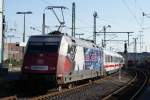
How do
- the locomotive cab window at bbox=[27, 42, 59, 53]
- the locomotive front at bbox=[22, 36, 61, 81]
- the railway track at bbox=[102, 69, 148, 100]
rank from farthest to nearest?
the railway track at bbox=[102, 69, 148, 100] < the locomotive cab window at bbox=[27, 42, 59, 53] < the locomotive front at bbox=[22, 36, 61, 81]

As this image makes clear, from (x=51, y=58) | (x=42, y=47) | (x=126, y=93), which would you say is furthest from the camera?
(x=126, y=93)

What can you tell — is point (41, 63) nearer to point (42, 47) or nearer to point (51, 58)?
point (51, 58)

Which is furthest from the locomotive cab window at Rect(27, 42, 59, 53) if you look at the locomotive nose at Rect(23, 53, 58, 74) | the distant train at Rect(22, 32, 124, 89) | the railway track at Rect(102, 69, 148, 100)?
the railway track at Rect(102, 69, 148, 100)

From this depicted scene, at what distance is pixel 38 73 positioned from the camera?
2427 cm

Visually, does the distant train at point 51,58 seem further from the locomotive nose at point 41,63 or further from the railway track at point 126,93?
the railway track at point 126,93

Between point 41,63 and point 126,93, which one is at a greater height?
point 41,63

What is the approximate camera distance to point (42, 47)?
82.6 feet

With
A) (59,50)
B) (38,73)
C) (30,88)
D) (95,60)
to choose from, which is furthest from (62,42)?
(95,60)

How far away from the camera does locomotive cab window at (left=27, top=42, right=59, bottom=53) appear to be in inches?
983

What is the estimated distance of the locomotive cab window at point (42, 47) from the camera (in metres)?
25.0

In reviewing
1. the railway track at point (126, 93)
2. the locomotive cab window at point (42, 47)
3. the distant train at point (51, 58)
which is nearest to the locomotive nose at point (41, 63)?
the distant train at point (51, 58)

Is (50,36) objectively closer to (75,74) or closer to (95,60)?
(75,74)

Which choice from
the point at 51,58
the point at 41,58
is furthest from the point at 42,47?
the point at 51,58

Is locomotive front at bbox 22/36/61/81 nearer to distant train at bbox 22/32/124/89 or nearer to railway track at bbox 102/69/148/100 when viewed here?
distant train at bbox 22/32/124/89
